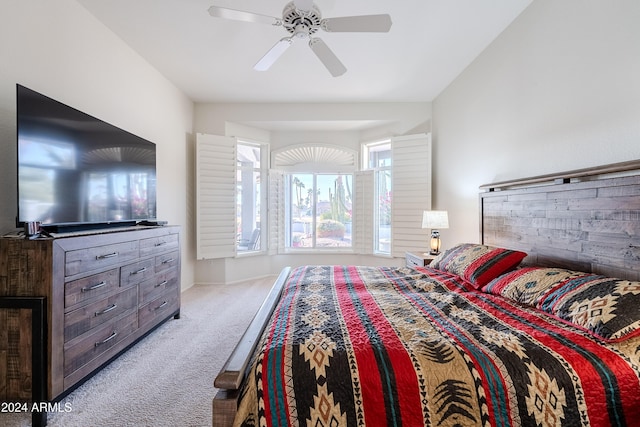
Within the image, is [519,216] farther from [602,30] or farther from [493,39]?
[493,39]

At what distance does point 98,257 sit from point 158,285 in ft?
2.68

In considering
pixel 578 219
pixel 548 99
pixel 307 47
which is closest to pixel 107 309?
pixel 307 47

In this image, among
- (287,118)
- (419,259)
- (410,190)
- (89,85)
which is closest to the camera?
(89,85)

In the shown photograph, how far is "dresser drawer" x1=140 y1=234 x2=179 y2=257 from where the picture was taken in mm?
2377

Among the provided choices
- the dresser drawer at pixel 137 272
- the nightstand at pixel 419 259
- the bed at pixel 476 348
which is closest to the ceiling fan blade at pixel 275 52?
the bed at pixel 476 348

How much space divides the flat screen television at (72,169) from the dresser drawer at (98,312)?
23.0 inches

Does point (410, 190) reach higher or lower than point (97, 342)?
higher

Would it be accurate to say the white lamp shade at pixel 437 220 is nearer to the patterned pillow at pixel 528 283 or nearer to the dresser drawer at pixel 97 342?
the patterned pillow at pixel 528 283

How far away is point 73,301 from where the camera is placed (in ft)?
5.49

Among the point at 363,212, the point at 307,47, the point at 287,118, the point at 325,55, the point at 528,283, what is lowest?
the point at 528,283

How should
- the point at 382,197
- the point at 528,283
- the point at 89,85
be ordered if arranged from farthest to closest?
1. the point at 382,197
2. the point at 89,85
3. the point at 528,283

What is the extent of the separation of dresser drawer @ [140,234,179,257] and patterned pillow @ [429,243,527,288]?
8.59 ft

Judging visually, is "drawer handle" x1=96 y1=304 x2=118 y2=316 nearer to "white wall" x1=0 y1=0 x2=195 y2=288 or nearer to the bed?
"white wall" x1=0 y1=0 x2=195 y2=288

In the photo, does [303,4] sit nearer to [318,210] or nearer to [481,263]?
[481,263]
